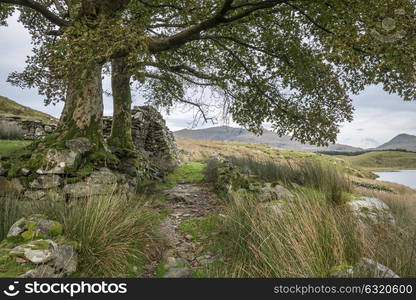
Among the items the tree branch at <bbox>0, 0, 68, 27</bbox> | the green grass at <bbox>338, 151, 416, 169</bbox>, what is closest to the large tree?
the tree branch at <bbox>0, 0, 68, 27</bbox>

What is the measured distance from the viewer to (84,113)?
258 inches

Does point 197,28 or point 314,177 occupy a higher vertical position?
point 197,28

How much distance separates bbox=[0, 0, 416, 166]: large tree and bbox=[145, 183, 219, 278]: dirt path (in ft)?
9.68

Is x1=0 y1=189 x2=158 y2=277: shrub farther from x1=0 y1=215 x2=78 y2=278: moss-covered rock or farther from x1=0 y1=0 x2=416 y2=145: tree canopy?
x1=0 y1=0 x2=416 y2=145: tree canopy

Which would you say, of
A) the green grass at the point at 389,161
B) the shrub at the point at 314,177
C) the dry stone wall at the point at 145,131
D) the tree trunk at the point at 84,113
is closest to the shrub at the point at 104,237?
the tree trunk at the point at 84,113

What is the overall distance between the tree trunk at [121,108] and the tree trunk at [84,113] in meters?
1.70

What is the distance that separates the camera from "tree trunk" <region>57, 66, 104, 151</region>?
6.43 m

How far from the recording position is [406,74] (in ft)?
16.7

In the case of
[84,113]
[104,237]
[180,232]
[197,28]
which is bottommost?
[180,232]

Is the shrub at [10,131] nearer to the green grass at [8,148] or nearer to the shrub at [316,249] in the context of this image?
the green grass at [8,148]

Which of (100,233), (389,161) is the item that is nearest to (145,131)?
(100,233)

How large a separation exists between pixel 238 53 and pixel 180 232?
7555mm

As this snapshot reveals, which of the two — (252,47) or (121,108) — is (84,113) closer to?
(121,108)

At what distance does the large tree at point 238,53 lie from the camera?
14.3 feet
